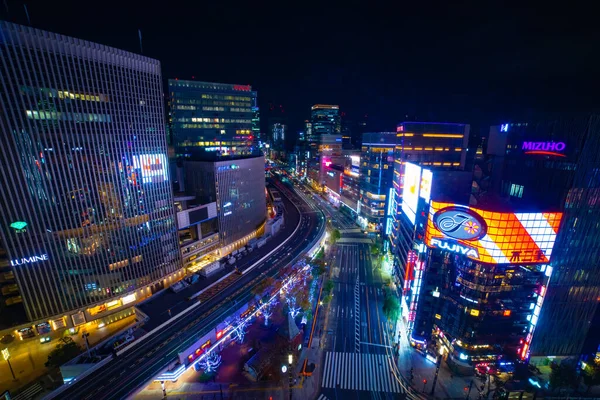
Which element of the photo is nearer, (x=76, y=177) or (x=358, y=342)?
(x=76, y=177)

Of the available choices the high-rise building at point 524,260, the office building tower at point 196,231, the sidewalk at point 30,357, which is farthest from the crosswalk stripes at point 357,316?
the sidewalk at point 30,357

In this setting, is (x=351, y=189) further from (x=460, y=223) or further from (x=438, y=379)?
(x=438, y=379)

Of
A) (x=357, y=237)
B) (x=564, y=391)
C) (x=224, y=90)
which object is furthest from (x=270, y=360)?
(x=224, y=90)

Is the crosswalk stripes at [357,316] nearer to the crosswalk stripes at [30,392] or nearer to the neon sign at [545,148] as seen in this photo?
the neon sign at [545,148]

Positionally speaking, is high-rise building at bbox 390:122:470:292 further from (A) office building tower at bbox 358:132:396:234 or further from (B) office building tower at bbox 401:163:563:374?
(B) office building tower at bbox 401:163:563:374

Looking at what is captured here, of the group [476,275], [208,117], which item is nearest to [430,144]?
[476,275]

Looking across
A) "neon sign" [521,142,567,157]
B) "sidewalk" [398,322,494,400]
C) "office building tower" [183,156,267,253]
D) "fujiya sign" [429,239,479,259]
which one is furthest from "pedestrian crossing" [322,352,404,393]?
Result: "office building tower" [183,156,267,253]
